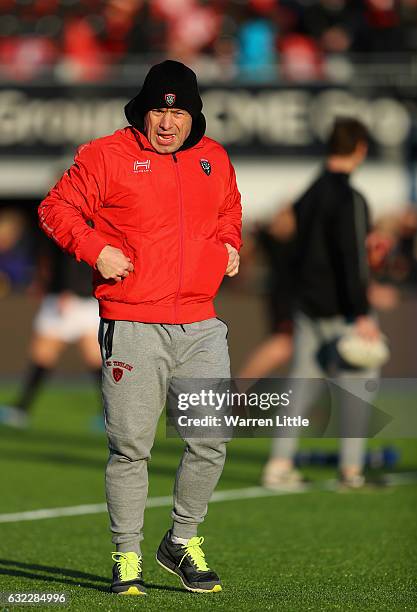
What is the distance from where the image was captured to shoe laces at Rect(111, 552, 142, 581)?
18.2ft

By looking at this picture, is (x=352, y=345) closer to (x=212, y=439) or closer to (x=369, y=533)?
(x=369, y=533)

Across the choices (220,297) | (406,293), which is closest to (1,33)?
(220,297)

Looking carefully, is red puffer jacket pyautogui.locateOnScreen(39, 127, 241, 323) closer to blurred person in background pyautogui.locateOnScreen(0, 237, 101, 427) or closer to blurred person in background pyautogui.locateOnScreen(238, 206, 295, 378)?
blurred person in background pyautogui.locateOnScreen(238, 206, 295, 378)

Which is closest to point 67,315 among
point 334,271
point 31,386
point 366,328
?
point 31,386

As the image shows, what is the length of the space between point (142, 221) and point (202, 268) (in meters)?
0.31

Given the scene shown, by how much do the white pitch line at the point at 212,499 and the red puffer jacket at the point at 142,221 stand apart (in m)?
3.05

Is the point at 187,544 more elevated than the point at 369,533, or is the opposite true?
the point at 187,544

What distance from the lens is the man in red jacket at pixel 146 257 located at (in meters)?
5.44

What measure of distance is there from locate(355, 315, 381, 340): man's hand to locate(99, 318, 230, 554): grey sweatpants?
3.23m

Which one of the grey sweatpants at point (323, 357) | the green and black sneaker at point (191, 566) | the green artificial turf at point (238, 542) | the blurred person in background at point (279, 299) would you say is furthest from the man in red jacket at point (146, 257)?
the blurred person in background at point (279, 299)

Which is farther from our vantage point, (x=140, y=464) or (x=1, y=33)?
(x=1, y=33)

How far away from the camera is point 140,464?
562 centimetres

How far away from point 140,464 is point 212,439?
304 millimetres

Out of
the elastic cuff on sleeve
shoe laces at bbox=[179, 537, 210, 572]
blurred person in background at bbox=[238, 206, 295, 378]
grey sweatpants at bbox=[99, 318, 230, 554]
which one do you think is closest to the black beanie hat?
the elastic cuff on sleeve
